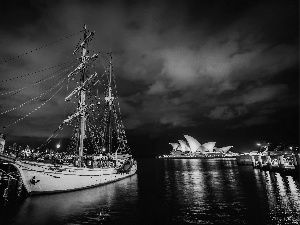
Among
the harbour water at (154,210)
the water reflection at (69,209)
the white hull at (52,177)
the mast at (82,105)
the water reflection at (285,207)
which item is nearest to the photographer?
the water reflection at (285,207)

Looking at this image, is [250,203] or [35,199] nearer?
[250,203]

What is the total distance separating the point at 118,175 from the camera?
39375 mm

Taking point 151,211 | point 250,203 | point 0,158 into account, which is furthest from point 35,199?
point 250,203

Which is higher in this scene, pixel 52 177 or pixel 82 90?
pixel 82 90

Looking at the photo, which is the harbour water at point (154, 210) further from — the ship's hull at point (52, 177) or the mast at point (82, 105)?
the mast at point (82, 105)

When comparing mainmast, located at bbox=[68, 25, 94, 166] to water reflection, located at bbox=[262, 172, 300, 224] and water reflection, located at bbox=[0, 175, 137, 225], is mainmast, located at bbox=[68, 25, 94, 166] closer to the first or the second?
water reflection, located at bbox=[0, 175, 137, 225]

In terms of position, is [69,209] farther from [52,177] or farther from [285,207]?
[285,207]

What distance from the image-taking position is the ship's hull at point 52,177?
23.0 meters

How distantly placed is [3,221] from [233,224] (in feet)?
51.3

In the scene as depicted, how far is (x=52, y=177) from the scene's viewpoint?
24.5 metres

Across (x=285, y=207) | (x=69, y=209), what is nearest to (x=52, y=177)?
(x=69, y=209)

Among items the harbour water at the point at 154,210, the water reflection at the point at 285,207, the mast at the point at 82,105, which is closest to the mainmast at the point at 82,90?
the mast at the point at 82,105

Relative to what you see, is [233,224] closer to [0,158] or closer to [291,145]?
[0,158]

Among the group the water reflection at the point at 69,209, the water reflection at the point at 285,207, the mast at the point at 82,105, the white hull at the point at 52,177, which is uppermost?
the mast at the point at 82,105
